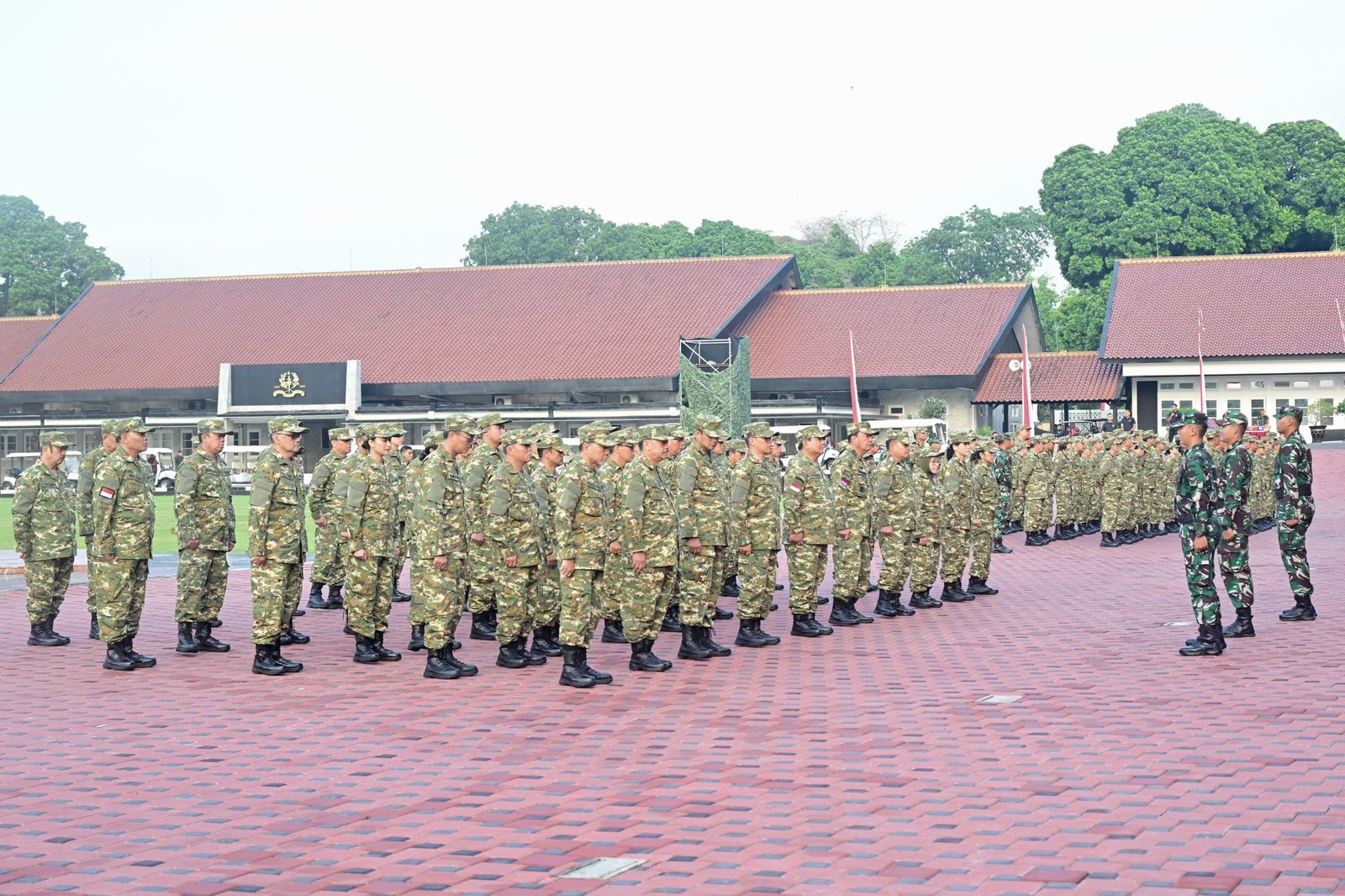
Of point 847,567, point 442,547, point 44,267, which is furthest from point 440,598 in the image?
point 44,267

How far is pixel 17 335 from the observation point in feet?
187

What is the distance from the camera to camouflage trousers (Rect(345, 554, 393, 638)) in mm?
10922

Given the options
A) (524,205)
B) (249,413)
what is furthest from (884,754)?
(524,205)

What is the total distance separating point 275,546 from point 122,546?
4.31ft

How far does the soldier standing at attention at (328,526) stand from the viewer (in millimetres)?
14177

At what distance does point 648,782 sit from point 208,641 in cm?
593

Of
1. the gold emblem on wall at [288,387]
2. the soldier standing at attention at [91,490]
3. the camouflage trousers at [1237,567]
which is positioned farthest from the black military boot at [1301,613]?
the gold emblem on wall at [288,387]

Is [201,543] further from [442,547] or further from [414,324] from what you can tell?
[414,324]

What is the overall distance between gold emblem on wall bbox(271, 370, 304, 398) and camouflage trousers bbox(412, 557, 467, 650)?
3935cm

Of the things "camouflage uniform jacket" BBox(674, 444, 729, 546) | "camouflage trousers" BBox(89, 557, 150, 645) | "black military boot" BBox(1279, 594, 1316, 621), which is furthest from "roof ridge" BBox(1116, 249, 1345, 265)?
"camouflage trousers" BBox(89, 557, 150, 645)

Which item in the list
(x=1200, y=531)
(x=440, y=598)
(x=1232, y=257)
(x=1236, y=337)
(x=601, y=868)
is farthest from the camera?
(x=1232, y=257)

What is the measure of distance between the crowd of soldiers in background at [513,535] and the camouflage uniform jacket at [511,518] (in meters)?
0.01

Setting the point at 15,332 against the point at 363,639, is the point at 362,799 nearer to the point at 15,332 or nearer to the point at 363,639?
the point at 363,639

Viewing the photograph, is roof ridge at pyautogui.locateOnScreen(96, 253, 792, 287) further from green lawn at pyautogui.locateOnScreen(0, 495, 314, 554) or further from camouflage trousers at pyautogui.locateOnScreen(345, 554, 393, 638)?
camouflage trousers at pyautogui.locateOnScreen(345, 554, 393, 638)
